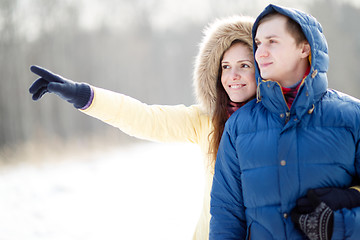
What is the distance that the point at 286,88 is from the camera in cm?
150

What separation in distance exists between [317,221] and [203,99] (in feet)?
3.51

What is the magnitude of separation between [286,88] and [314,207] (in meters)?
0.53

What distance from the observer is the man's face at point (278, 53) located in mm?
1454

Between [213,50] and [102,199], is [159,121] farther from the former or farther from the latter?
[102,199]

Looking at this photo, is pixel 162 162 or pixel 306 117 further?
pixel 162 162

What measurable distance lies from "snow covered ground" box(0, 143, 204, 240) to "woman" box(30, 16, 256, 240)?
7.16 ft

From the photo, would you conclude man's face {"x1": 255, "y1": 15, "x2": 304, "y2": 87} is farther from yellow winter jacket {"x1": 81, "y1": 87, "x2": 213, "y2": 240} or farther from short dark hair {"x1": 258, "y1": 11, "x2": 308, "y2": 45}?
yellow winter jacket {"x1": 81, "y1": 87, "x2": 213, "y2": 240}

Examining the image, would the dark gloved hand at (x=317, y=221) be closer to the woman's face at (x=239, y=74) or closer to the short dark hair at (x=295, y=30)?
the short dark hair at (x=295, y=30)

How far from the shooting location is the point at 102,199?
19.6ft

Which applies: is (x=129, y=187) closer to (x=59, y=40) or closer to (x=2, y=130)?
(x=2, y=130)

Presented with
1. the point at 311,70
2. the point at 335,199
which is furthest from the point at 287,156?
the point at 311,70

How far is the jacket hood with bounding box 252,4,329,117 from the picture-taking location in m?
1.37

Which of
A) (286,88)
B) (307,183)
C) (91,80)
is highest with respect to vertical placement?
(91,80)

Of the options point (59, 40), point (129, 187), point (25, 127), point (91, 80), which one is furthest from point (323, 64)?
point (91, 80)
